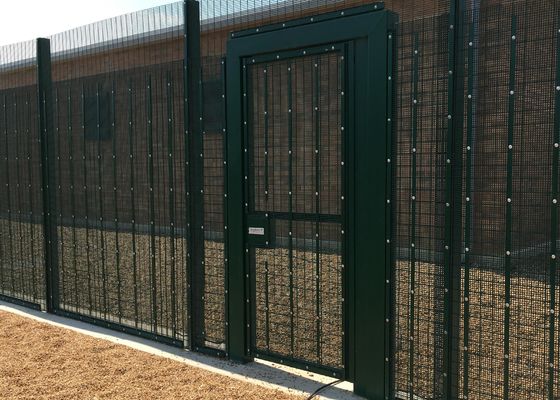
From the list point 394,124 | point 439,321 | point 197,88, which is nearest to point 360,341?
point 439,321

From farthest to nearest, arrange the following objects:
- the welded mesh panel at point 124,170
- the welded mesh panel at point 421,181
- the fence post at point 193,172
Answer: the welded mesh panel at point 124,170 < the fence post at point 193,172 < the welded mesh panel at point 421,181

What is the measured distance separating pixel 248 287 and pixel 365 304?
1049 mm

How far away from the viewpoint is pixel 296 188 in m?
4.00

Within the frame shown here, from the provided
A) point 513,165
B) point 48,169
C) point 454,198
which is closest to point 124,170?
point 48,169

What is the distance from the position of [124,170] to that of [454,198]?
3.13 meters

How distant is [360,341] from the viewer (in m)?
3.72

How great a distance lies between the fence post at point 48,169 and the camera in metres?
5.75

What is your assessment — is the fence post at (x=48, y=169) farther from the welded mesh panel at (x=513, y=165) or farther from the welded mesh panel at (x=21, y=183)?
the welded mesh panel at (x=513, y=165)

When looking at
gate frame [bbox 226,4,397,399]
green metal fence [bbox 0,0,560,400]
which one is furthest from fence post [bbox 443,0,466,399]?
gate frame [bbox 226,4,397,399]

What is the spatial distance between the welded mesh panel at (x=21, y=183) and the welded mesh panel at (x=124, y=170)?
452 millimetres

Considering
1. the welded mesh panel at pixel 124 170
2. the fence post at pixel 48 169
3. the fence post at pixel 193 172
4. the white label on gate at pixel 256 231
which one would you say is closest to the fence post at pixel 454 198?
the white label on gate at pixel 256 231

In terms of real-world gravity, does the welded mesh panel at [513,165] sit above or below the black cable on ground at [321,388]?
above

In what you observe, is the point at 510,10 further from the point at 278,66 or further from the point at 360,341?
the point at 360,341

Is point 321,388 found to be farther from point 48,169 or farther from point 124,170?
point 48,169
